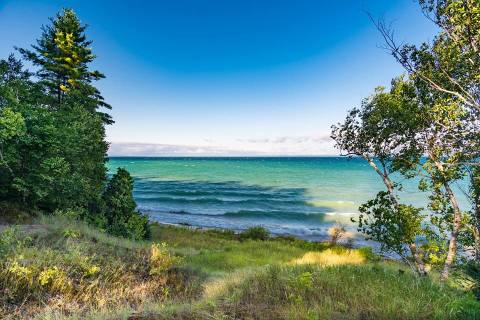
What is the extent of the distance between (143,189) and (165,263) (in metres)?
61.4

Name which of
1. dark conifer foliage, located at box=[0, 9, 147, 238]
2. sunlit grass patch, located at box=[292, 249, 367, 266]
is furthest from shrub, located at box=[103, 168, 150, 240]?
sunlit grass patch, located at box=[292, 249, 367, 266]

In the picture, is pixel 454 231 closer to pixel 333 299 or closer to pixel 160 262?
pixel 333 299

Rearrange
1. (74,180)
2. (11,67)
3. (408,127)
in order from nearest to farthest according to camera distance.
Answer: (408,127) < (74,180) < (11,67)

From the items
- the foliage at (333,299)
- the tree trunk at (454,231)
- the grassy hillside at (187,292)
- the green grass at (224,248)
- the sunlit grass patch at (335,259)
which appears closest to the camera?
the foliage at (333,299)

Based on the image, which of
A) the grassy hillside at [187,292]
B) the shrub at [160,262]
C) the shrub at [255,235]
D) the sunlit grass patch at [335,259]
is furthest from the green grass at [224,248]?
the grassy hillside at [187,292]

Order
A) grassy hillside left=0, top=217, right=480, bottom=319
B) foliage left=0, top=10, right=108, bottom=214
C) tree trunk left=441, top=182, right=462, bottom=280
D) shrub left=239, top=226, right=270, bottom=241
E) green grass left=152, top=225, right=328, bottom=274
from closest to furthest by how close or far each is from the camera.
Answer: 1. grassy hillside left=0, top=217, right=480, bottom=319
2. tree trunk left=441, top=182, right=462, bottom=280
3. foliage left=0, top=10, right=108, bottom=214
4. green grass left=152, top=225, right=328, bottom=274
5. shrub left=239, top=226, right=270, bottom=241

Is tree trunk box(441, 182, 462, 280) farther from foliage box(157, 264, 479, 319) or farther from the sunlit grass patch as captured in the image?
foliage box(157, 264, 479, 319)

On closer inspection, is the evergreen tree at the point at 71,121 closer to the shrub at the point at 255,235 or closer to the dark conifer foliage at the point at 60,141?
the dark conifer foliage at the point at 60,141

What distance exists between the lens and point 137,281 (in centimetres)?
775

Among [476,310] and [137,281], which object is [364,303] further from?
[137,281]

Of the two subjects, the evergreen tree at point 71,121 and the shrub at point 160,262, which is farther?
the evergreen tree at point 71,121

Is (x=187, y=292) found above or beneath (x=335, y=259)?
above

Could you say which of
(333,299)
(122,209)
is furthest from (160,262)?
(122,209)

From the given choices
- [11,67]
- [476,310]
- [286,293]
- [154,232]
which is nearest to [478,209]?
[476,310]
